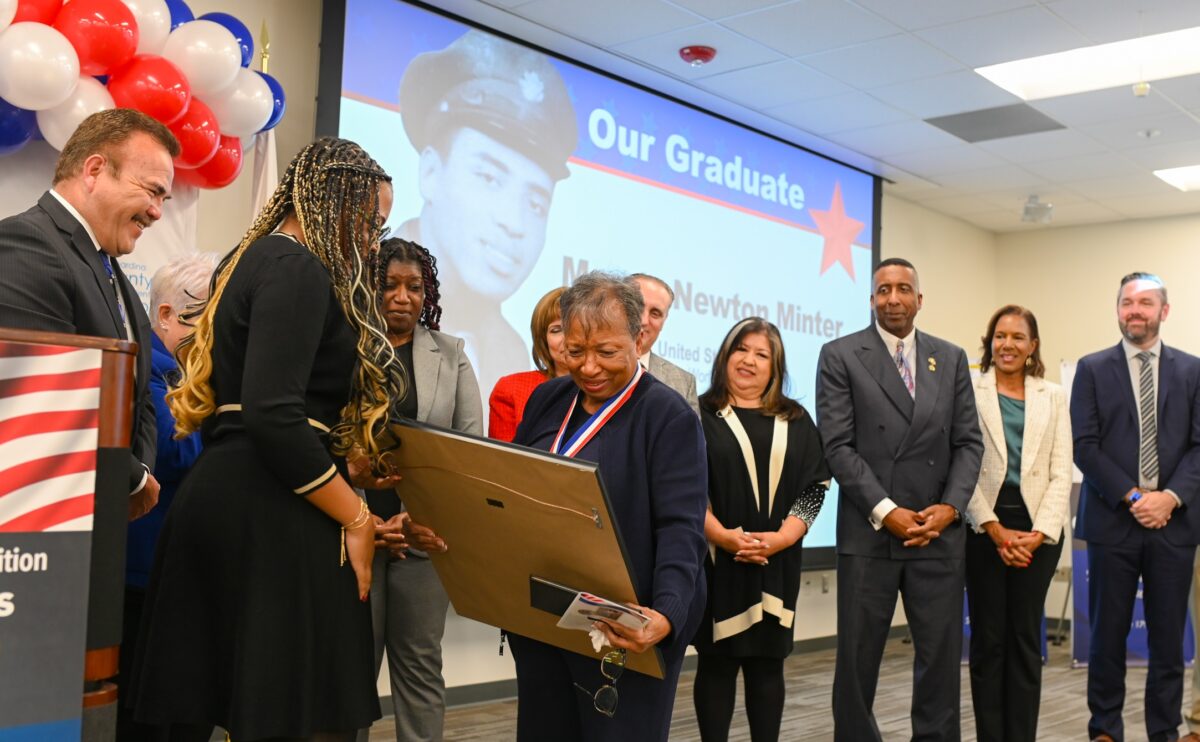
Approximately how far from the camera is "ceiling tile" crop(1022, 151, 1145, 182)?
6793 mm

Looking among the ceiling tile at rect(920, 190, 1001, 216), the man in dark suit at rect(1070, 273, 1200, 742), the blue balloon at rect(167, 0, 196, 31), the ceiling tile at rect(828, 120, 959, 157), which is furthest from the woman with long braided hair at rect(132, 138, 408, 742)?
the ceiling tile at rect(920, 190, 1001, 216)

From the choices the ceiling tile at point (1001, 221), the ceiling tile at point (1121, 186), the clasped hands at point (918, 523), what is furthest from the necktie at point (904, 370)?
the ceiling tile at point (1001, 221)

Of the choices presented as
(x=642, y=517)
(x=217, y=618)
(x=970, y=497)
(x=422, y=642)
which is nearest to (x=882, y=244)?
(x=970, y=497)

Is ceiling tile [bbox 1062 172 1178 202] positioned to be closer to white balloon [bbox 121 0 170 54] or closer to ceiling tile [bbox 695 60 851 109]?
ceiling tile [bbox 695 60 851 109]

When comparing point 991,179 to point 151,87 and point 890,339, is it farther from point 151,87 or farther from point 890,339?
point 151,87

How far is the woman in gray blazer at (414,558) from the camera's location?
2.82m

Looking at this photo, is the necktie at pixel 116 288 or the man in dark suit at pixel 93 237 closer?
the man in dark suit at pixel 93 237

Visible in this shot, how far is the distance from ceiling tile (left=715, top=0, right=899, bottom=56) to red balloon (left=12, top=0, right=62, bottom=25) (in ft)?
9.15

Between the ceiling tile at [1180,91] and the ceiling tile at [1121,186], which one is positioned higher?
the ceiling tile at [1180,91]

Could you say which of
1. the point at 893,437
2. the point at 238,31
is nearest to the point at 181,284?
the point at 238,31

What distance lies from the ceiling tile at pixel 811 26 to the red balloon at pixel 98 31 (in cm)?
263

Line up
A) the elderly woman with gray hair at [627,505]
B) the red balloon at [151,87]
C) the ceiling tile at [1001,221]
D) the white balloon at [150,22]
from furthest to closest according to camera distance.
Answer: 1. the ceiling tile at [1001,221]
2. the white balloon at [150,22]
3. the red balloon at [151,87]
4. the elderly woman with gray hair at [627,505]

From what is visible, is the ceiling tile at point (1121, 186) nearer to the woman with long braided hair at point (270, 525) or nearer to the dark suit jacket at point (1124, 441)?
the dark suit jacket at point (1124, 441)

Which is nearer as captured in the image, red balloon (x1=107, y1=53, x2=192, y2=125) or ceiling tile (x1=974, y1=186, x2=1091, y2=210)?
red balloon (x1=107, y1=53, x2=192, y2=125)
